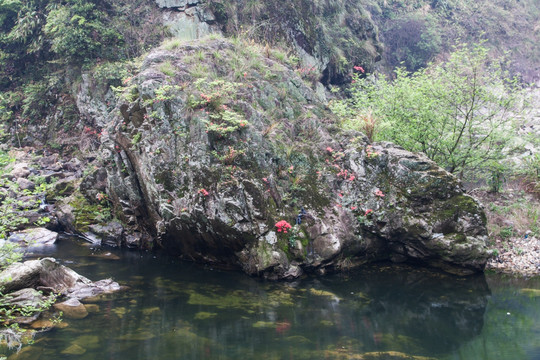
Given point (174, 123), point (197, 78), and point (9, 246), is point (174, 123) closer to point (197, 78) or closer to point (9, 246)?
point (197, 78)

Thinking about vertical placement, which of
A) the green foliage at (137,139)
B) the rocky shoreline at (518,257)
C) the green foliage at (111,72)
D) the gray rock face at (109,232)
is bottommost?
the rocky shoreline at (518,257)

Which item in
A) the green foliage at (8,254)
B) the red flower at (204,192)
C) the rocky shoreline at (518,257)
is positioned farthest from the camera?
the rocky shoreline at (518,257)

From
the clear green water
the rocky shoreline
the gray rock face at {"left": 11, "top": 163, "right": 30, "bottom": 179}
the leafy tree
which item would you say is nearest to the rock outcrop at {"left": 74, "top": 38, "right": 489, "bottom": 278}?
the clear green water

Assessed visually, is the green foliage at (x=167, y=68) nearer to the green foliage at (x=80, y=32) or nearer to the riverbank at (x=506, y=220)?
the riverbank at (x=506, y=220)

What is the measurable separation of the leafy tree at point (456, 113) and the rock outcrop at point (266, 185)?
207 centimetres

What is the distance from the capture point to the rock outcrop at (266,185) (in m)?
11.7

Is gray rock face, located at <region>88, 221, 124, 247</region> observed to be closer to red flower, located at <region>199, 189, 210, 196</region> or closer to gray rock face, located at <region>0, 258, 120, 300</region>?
gray rock face, located at <region>0, 258, 120, 300</region>

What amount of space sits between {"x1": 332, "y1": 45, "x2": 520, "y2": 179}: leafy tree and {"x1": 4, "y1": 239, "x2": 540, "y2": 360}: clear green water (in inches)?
194

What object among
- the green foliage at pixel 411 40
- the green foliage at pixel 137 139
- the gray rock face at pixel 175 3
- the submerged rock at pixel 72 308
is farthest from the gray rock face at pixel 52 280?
the green foliage at pixel 411 40

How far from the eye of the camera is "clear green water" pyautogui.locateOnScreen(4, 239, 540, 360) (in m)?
7.61

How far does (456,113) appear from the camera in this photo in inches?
552

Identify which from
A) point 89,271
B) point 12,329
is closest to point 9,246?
point 12,329

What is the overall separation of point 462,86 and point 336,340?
10060 millimetres

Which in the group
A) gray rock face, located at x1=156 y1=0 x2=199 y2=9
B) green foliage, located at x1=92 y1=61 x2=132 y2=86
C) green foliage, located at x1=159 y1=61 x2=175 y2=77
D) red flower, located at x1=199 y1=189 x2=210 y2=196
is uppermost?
gray rock face, located at x1=156 y1=0 x2=199 y2=9
